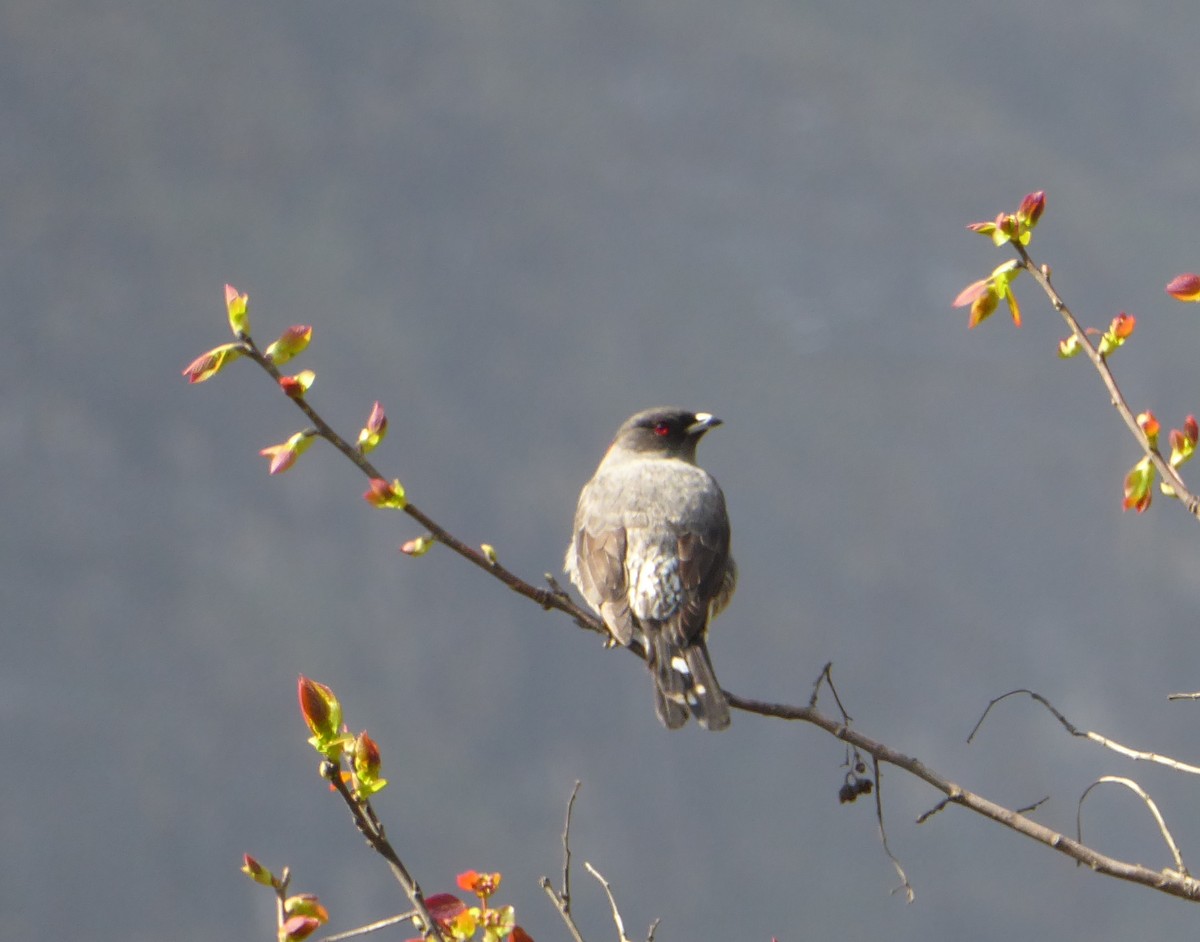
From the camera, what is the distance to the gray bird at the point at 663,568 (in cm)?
394

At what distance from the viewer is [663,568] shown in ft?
14.1

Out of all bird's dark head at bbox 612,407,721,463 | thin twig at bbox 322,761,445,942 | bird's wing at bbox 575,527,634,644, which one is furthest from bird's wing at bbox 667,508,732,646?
thin twig at bbox 322,761,445,942

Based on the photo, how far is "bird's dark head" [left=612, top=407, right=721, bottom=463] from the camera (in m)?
5.23

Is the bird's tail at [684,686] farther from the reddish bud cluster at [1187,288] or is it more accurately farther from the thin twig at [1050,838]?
the reddish bud cluster at [1187,288]

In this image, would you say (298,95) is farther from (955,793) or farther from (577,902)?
(955,793)

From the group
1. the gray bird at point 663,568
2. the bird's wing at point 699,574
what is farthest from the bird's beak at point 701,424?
the bird's wing at point 699,574

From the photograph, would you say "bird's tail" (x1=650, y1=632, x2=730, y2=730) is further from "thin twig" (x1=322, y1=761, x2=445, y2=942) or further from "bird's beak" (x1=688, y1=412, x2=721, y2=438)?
"thin twig" (x1=322, y1=761, x2=445, y2=942)

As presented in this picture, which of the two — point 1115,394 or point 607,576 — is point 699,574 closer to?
point 607,576

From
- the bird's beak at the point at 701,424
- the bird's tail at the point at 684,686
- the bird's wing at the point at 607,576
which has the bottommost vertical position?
the bird's tail at the point at 684,686

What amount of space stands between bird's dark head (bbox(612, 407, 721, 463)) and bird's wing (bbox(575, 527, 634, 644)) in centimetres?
69

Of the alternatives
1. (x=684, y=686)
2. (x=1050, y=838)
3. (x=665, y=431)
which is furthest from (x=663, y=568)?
(x=1050, y=838)

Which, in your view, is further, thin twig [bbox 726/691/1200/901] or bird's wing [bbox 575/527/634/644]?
bird's wing [bbox 575/527/634/644]

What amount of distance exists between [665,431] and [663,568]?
1036 mm

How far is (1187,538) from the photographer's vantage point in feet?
55.1
